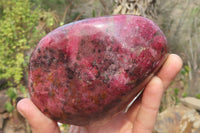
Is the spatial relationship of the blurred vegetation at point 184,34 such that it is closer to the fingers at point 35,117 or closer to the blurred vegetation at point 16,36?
the blurred vegetation at point 16,36

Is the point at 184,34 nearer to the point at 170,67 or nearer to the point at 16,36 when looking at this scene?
the point at 16,36

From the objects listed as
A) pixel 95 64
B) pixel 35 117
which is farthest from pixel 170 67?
pixel 35 117

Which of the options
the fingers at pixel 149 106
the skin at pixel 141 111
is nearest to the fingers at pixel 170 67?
the skin at pixel 141 111

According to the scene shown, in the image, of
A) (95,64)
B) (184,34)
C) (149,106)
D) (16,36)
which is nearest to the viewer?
(95,64)

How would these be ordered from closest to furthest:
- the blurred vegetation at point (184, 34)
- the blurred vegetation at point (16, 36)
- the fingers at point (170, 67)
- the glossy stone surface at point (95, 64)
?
1. the glossy stone surface at point (95, 64)
2. the fingers at point (170, 67)
3. the blurred vegetation at point (16, 36)
4. the blurred vegetation at point (184, 34)

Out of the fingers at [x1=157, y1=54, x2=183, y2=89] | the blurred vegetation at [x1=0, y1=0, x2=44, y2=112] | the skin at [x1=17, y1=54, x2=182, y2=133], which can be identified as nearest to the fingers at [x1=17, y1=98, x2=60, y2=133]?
the skin at [x1=17, y1=54, x2=182, y2=133]

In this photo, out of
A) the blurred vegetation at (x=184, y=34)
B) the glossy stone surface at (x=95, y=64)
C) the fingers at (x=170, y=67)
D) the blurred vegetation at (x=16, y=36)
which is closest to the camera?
the glossy stone surface at (x=95, y=64)
